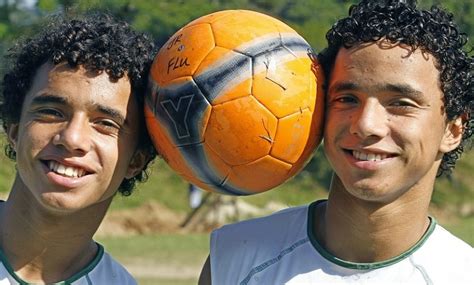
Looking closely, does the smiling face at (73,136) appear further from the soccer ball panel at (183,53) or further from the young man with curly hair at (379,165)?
the young man with curly hair at (379,165)

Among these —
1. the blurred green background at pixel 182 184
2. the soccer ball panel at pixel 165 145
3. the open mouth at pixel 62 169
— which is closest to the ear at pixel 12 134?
the open mouth at pixel 62 169

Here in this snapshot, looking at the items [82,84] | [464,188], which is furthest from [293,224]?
[464,188]

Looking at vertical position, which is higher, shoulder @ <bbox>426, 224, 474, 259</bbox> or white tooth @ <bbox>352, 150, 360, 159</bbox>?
white tooth @ <bbox>352, 150, 360, 159</bbox>

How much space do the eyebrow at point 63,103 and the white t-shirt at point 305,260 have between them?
0.78 m

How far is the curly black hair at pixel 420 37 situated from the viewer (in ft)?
15.1

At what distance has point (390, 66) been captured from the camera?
453 centimetres

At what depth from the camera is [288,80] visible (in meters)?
4.56

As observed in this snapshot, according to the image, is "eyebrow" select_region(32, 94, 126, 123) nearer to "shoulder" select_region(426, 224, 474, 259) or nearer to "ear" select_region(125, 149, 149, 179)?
"ear" select_region(125, 149, 149, 179)

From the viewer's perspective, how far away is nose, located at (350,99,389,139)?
4.45 meters

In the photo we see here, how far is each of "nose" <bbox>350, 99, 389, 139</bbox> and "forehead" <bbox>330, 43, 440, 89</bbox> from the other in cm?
11

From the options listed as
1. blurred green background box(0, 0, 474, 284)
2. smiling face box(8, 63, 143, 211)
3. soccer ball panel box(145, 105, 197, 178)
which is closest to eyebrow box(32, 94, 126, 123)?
smiling face box(8, 63, 143, 211)

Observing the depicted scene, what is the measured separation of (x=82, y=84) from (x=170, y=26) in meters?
14.8

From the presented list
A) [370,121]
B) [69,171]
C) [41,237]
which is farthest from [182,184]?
[370,121]

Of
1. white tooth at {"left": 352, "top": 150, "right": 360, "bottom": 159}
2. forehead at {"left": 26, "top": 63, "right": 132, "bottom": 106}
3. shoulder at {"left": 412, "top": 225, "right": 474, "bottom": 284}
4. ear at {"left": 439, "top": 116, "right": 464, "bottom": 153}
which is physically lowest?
shoulder at {"left": 412, "top": 225, "right": 474, "bottom": 284}
